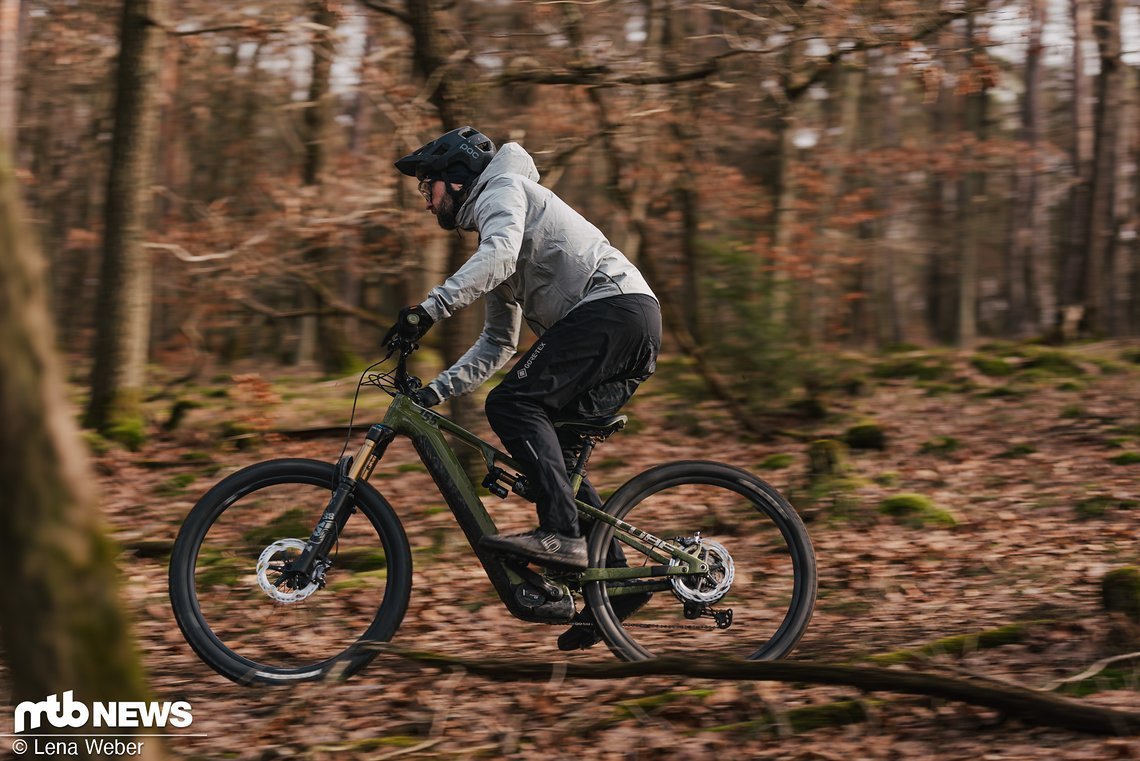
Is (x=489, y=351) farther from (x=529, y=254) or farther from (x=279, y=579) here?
(x=279, y=579)

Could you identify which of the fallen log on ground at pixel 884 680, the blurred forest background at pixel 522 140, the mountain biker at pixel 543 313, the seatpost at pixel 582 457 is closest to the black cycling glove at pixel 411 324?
the mountain biker at pixel 543 313

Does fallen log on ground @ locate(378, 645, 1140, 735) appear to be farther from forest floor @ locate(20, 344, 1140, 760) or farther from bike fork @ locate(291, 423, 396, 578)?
bike fork @ locate(291, 423, 396, 578)

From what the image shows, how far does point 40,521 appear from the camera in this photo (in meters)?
2.40

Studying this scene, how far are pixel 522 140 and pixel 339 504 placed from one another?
16.8 ft

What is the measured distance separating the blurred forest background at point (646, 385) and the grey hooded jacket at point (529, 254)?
1.58 m

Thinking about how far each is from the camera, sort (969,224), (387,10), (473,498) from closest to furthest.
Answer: (473,498)
(387,10)
(969,224)

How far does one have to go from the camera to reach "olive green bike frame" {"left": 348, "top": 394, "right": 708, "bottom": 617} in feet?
15.1

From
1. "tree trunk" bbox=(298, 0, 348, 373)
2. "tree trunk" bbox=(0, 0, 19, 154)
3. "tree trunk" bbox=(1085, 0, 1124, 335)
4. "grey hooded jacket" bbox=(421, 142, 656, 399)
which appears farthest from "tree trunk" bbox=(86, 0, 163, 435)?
"tree trunk" bbox=(1085, 0, 1124, 335)

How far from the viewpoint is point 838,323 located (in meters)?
11.4

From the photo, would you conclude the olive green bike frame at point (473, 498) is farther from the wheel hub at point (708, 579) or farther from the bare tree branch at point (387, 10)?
Answer: the bare tree branch at point (387, 10)

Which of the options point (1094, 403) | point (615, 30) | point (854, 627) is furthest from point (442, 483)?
point (1094, 403)

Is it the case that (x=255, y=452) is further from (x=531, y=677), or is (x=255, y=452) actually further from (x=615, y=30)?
(x=531, y=677)

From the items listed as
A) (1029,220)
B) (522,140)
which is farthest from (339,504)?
(1029,220)

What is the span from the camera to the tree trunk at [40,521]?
7.83ft
